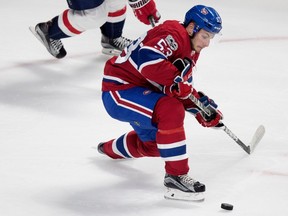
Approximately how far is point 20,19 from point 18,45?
517 mm

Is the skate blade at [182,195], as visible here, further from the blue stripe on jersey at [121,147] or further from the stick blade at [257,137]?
the stick blade at [257,137]

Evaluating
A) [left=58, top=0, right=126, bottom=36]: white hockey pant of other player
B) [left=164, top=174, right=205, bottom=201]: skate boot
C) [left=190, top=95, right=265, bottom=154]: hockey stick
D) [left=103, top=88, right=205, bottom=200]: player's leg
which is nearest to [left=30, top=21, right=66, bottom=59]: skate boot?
[left=58, top=0, right=126, bottom=36]: white hockey pant of other player

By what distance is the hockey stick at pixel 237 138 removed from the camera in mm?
3285

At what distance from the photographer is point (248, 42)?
16.9 feet

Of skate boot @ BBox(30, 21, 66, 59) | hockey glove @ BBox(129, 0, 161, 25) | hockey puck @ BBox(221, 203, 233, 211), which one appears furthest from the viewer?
skate boot @ BBox(30, 21, 66, 59)

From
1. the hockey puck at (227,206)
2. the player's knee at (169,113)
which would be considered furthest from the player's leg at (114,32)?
the hockey puck at (227,206)

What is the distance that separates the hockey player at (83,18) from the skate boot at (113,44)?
0.10m

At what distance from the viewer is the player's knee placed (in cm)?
304

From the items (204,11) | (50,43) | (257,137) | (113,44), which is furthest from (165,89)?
(113,44)

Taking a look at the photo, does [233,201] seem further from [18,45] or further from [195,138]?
[18,45]

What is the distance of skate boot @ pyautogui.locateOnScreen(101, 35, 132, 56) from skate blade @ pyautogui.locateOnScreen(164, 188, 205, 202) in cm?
192

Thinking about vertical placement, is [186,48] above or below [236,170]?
above

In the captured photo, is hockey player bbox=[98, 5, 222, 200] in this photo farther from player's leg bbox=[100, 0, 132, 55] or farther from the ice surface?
player's leg bbox=[100, 0, 132, 55]

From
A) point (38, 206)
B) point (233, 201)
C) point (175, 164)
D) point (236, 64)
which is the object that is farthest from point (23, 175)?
point (236, 64)
